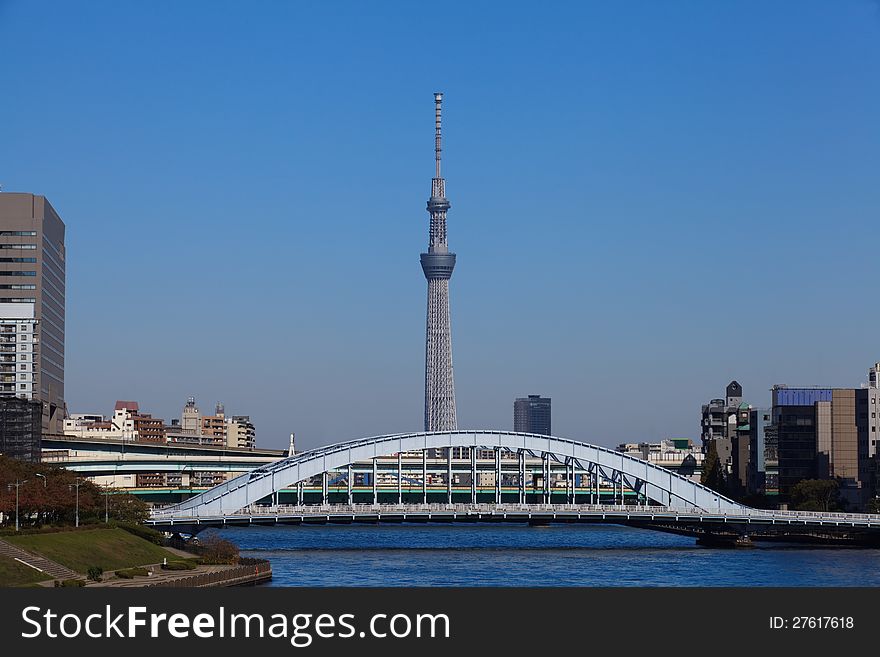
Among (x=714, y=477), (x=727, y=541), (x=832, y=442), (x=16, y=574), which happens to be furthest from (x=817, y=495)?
(x=16, y=574)

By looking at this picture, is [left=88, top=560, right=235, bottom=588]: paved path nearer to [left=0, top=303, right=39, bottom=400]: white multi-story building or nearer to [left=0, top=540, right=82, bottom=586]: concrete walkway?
[left=0, top=540, right=82, bottom=586]: concrete walkway

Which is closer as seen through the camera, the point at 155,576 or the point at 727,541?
the point at 155,576

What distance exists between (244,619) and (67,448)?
138 meters

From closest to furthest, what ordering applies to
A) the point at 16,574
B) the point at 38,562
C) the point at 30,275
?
1. the point at 16,574
2. the point at 38,562
3. the point at 30,275

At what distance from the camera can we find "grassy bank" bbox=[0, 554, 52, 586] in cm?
7531

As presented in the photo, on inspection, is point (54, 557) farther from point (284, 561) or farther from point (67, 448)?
point (67, 448)

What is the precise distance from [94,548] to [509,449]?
202 feet

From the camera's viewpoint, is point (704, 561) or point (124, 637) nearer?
point (124, 637)

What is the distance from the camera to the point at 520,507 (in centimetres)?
13025

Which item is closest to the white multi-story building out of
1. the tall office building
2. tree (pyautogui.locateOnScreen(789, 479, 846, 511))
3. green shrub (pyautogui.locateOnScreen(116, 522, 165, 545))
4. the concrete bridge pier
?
the tall office building

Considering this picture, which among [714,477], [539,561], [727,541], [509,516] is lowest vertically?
[539,561]

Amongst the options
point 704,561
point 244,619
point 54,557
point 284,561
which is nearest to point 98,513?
point 284,561

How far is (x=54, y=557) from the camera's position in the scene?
84.3 metres

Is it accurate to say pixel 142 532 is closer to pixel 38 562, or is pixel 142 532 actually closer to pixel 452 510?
pixel 38 562
